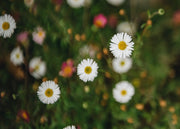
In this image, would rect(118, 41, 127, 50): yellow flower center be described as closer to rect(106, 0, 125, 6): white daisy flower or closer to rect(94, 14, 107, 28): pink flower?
rect(94, 14, 107, 28): pink flower

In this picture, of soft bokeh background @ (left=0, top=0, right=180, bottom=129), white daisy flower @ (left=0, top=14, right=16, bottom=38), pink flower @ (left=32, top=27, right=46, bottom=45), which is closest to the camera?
white daisy flower @ (left=0, top=14, right=16, bottom=38)

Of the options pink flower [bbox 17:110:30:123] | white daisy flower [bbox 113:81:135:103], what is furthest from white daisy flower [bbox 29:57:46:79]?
white daisy flower [bbox 113:81:135:103]

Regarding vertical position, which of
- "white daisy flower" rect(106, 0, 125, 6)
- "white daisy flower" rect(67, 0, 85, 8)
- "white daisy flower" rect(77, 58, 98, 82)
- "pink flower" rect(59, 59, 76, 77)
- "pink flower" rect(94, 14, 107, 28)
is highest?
"white daisy flower" rect(106, 0, 125, 6)

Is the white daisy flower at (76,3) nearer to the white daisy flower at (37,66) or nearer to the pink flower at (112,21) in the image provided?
the pink flower at (112,21)

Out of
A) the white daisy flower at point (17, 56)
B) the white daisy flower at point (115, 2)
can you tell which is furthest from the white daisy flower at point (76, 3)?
the white daisy flower at point (17, 56)

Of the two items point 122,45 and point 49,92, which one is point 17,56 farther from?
point 122,45

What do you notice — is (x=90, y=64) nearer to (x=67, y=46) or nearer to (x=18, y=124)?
(x=67, y=46)
